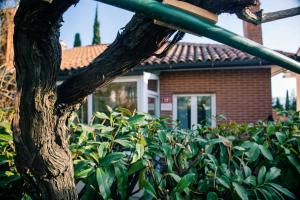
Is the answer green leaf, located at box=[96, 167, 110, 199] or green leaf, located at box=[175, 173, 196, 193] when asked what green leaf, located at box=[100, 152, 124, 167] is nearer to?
green leaf, located at box=[96, 167, 110, 199]

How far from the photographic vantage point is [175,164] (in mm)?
2109

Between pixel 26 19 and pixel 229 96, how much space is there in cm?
923

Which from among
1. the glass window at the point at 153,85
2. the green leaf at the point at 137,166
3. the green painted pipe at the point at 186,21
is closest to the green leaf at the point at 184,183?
the green leaf at the point at 137,166

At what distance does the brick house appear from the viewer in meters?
9.44

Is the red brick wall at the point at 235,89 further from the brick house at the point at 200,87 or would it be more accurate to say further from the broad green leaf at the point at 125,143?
the broad green leaf at the point at 125,143

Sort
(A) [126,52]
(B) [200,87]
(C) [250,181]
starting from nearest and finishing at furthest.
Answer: (A) [126,52] → (C) [250,181] → (B) [200,87]

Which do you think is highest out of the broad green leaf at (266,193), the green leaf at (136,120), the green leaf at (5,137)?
the green leaf at (136,120)

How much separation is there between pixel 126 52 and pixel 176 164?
108 centimetres

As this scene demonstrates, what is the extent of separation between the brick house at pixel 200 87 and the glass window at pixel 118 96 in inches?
1.4

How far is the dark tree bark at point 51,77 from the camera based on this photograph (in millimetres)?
1176

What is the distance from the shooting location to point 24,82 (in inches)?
50.9

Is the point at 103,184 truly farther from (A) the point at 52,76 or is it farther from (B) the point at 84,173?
(A) the point at 52,76

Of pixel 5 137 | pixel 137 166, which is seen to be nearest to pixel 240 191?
pixel 137 166

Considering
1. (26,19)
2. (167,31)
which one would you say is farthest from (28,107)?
(167,31)
